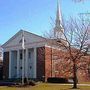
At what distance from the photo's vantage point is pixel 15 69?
263 feet

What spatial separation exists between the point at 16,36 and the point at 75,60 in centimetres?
3980

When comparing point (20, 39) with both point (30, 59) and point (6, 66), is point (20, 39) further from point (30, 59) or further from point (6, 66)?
point (6, 66)

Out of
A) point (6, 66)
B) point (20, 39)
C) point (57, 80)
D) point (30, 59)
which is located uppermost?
point (20, 39)

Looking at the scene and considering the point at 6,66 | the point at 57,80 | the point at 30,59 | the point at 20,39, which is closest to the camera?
the point at 57,80

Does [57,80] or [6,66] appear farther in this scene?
[6,66]

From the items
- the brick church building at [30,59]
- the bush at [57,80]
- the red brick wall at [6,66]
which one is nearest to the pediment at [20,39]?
the brick church building at [30,59]

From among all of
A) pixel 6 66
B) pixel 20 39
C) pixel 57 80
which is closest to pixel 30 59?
pixel 20 39

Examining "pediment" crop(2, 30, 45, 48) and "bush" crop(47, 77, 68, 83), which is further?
"pediment" crop(2, 30, 45, 48)

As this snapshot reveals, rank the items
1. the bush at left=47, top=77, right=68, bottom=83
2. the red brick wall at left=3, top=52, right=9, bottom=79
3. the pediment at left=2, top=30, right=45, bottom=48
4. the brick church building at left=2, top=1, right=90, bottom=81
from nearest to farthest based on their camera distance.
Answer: the bush at left=47, top=77, right=68, bottom=83 → the brick church building at left=2, top=1, right=90, bottom=81 → the pediment at left=2, top=30, right=45, bottom=48 → the red brick wall at left=3, top=52, right=9, bottom=79

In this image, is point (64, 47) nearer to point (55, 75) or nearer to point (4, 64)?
point (55, 75)

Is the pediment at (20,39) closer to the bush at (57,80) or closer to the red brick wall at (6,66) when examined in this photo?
the red brick wall at (6,66)

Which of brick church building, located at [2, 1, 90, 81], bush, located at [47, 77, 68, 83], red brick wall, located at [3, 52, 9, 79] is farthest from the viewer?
red brick wall, located at [3, 52, 9, 79]

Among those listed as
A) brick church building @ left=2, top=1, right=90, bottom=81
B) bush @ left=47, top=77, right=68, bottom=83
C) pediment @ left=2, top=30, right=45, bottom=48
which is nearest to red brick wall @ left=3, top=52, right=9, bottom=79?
brick church building @ left=2, top=1, right=90, bottom=81

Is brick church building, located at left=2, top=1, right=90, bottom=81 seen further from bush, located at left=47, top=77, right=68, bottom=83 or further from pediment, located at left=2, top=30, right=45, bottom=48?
bush, located at left=47, top=77, right=68, bottom=83
